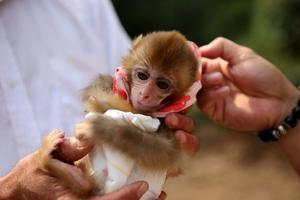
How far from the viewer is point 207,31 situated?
5.96 meters

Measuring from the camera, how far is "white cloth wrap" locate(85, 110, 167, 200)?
1565 mm

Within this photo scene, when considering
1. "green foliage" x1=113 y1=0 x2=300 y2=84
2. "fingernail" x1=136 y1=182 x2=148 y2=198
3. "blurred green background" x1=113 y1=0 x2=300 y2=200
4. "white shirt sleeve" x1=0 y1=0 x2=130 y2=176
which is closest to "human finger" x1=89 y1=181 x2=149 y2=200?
"fingernail" x1=136 y1=182 x2=148 y2=198

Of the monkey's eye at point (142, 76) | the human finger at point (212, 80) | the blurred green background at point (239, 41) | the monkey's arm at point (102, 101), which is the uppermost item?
the monkey's eye at point (142, 76)

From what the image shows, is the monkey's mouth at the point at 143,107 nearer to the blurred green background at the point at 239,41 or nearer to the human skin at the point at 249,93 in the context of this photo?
the human skin at the point at 249,93

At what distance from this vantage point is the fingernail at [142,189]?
1.56 metres

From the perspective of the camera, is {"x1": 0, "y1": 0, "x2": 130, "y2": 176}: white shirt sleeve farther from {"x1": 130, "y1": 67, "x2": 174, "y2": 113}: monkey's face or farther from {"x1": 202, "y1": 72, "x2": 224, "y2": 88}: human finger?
{"x1": 130, "y1": 67, "x2": 174, "y2": 113}: monkey's face

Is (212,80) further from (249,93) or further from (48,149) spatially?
(48,149)

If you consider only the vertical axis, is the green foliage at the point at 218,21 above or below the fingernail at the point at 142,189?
below

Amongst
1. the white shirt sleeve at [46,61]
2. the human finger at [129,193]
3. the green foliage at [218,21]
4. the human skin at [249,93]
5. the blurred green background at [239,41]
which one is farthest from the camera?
the green foliage at [218,21]

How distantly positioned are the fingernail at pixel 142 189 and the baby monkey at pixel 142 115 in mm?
32

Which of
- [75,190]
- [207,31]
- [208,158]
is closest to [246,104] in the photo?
[75,190]

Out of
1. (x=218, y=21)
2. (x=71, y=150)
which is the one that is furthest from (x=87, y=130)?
(x=218, y=21)

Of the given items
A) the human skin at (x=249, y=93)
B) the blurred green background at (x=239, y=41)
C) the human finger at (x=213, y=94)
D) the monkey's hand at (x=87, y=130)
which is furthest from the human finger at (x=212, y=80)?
the blurred green background at (x=239, y=41)

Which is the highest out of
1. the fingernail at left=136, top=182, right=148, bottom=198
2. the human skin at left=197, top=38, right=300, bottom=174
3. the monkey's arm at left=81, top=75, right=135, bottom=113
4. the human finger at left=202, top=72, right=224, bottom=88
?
the monkey's arm at left=81, top=75, right=135, bottom=113
